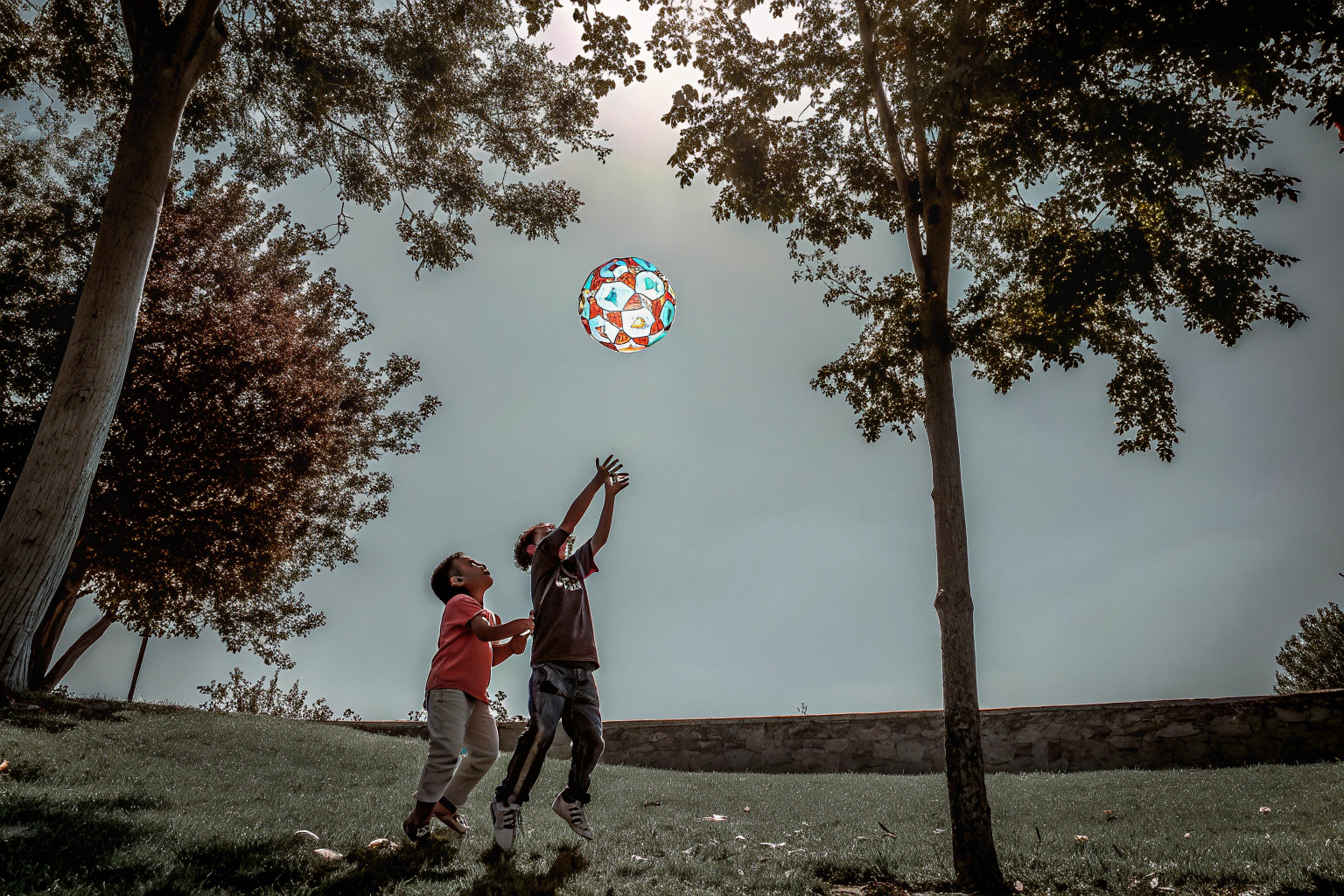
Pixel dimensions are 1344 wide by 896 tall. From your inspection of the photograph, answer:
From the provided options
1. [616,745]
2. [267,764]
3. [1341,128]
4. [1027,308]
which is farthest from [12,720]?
[1341,128]

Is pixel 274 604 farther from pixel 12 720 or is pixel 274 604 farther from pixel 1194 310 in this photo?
pixel 1194 310

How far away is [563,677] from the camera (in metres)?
4.50

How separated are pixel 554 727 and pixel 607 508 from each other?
4.90 ft

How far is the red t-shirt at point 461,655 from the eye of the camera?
4621mm

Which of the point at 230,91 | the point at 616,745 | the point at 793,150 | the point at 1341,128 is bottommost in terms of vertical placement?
the point at 616,745

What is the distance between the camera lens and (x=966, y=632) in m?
5.33

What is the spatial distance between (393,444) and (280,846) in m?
13.8

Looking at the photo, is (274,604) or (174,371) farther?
(274,604)

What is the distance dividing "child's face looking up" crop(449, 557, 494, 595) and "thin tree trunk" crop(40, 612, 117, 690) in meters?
15.9

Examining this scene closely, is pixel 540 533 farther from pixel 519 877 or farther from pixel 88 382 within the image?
pixel 88 382

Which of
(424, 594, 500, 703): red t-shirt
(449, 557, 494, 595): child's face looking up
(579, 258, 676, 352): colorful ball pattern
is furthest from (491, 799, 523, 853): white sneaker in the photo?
(579, 258, 676, 352): colorful ball pattern

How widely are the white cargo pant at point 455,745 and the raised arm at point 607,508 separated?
4.48 ft

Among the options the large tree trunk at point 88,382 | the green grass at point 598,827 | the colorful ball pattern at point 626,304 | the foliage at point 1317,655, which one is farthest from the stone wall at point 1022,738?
the foliage at point 1317,655

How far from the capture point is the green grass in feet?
11.4
